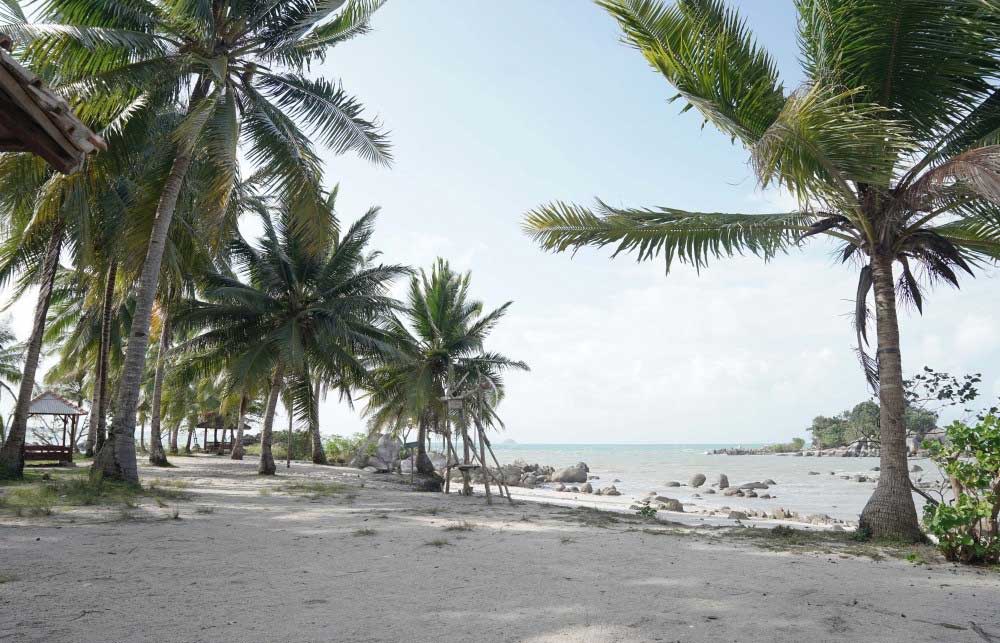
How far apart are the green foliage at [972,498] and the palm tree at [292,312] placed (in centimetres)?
1538

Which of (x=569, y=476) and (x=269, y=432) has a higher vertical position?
→ (x=269, y=432)

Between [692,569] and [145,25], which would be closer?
[692,569]

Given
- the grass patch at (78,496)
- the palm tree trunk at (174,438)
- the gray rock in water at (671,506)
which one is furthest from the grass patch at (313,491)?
the palm tree trunk at (174,438)

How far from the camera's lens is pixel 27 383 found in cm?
1251

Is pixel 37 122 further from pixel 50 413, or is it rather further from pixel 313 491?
pixel 50 413

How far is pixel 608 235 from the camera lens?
883 centimetres

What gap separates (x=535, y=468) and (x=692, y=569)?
117ft

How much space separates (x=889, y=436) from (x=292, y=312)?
16.2 m

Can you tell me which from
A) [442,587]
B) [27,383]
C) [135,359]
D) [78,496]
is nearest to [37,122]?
[442,587]

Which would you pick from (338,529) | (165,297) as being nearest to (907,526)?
(338,529)

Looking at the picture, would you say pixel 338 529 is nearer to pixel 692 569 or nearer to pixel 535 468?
pixel 692 569

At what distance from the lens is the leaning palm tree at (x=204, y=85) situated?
32.3 feet

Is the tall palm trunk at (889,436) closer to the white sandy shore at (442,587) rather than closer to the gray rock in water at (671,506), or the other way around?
the white sandy shore at (442,587)

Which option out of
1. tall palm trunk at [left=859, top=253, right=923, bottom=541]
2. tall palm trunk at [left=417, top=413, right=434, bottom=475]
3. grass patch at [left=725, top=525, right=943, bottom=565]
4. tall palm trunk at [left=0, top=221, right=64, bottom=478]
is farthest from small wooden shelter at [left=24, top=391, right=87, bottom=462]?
tall palm trunk at [left=859, top=253, right=923, bottom=541]
